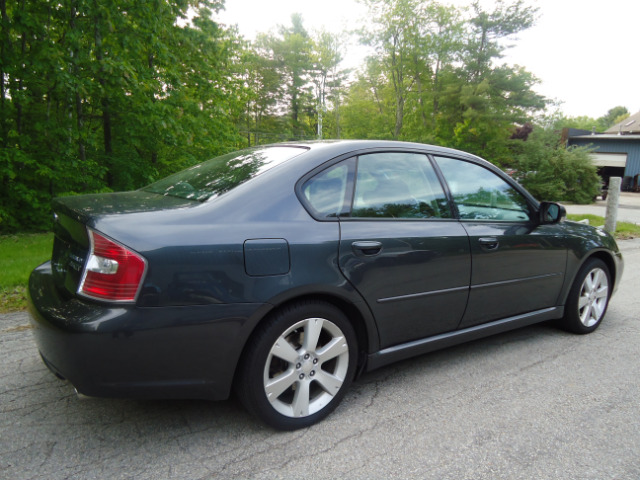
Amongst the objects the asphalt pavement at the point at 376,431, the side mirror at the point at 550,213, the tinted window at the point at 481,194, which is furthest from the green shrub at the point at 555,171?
the asphalt pavement at the point at 376,431

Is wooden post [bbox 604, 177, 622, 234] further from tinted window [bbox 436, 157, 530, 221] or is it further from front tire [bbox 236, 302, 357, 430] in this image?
front tire [bbox 236, 302, 357, 430]

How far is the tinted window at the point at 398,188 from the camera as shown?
2.65 m

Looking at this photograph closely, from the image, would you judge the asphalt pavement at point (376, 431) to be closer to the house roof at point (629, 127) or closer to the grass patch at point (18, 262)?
the grass patch at point (18, 262)

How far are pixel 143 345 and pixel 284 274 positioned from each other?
0.70 meters

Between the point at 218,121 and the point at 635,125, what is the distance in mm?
59091

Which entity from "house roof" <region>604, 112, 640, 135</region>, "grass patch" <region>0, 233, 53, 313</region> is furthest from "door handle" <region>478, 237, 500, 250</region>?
"house roof" <region>604, 112, 640, 135</region>

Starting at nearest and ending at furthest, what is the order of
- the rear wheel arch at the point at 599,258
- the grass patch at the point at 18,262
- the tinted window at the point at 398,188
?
1. the tinted window at the point at 398,188
2. the rear wheel arch at the point at 599,258
3. the grass patch at the point at 18,262

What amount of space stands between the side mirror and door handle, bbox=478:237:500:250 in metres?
0.64

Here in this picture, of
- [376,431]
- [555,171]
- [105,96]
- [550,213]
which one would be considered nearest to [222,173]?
[376,431]

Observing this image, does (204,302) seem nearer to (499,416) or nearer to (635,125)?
A: (499,416)

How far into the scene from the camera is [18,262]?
565 cm

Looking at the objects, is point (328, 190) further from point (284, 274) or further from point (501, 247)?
point (501, 247)

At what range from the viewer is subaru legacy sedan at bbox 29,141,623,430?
1.91m

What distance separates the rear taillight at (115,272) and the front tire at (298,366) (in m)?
0.63
